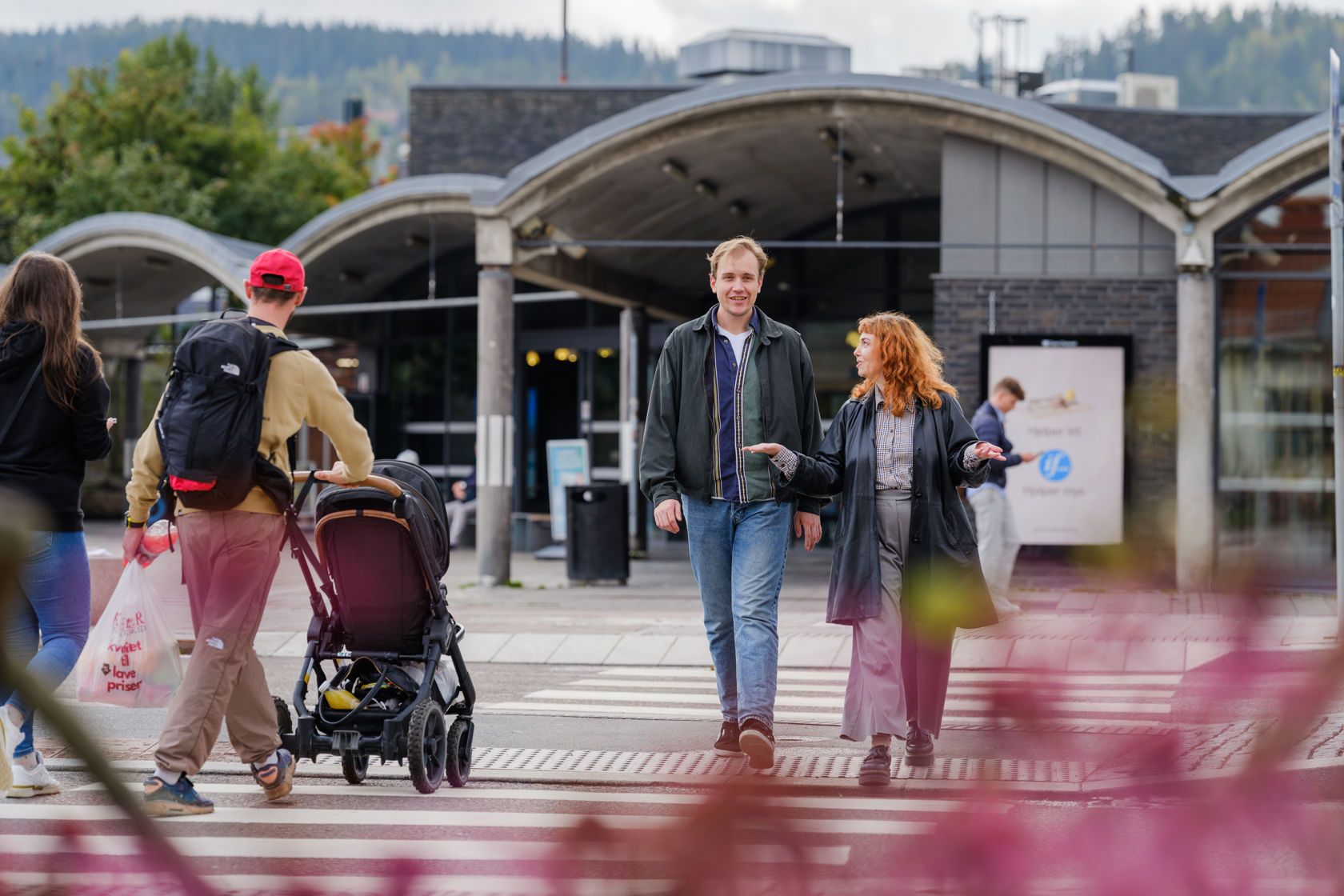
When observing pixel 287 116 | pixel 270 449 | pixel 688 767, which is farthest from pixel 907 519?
pixel 287 116

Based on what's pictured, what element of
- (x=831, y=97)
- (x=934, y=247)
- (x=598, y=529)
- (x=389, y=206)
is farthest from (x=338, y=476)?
(x=389, y=206)

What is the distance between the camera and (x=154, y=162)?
138ft

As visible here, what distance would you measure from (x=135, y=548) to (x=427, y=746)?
1.29 metres

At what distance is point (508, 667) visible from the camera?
33.8 feet

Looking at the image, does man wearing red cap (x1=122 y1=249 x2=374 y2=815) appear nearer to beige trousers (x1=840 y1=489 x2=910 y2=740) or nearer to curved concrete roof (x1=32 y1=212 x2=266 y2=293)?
beige trousers (x1=840 y1=489 x2=910 y2=740)

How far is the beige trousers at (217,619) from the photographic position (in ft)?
16.9

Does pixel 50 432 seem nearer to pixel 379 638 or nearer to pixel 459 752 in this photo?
pixel 379 638

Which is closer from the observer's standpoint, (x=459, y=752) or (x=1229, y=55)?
(x=459, y=752)

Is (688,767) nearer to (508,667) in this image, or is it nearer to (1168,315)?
(508,667)

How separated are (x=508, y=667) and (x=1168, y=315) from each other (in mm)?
7929

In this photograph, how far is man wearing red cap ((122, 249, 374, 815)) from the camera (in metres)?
5.19

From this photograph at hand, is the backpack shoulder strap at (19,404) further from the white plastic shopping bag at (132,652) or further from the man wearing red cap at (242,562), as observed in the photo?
the white plastic shopping bag at (132,652)

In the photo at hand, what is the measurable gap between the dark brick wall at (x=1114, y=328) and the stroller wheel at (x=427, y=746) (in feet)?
32.7

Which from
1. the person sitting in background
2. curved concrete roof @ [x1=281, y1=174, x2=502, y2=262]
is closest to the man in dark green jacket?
curved concrete roof @ [x1=281, y1=174, x2=502, y2=262]
